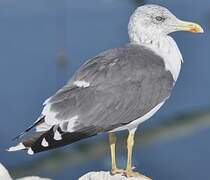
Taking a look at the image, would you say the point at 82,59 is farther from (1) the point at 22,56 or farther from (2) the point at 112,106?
(2) the point at 112,106

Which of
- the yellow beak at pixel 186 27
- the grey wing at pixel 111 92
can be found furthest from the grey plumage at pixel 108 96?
the yellow beak at pixel 186 27

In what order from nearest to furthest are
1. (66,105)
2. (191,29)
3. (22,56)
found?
(66,105), (191,29), (22,56)

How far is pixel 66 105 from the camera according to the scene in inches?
62.9

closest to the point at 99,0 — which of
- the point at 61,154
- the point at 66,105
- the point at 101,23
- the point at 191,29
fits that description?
the point at 101,23

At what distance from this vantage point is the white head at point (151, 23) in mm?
1708

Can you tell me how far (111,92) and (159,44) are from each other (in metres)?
0.20

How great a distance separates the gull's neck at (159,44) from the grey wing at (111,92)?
0.08 feet

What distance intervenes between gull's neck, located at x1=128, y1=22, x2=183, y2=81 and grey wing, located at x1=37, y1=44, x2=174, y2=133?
2 centimetres

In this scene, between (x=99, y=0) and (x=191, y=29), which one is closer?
(x=191, y=29)

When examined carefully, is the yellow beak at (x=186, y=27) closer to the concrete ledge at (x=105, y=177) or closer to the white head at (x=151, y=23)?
the white head at (x=151, y=23)

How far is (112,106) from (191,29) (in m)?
0.31

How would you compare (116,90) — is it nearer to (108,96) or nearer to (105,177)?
(108,96)

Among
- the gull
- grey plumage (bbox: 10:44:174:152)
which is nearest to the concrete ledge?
the gull

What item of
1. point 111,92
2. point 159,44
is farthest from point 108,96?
point 159,44
